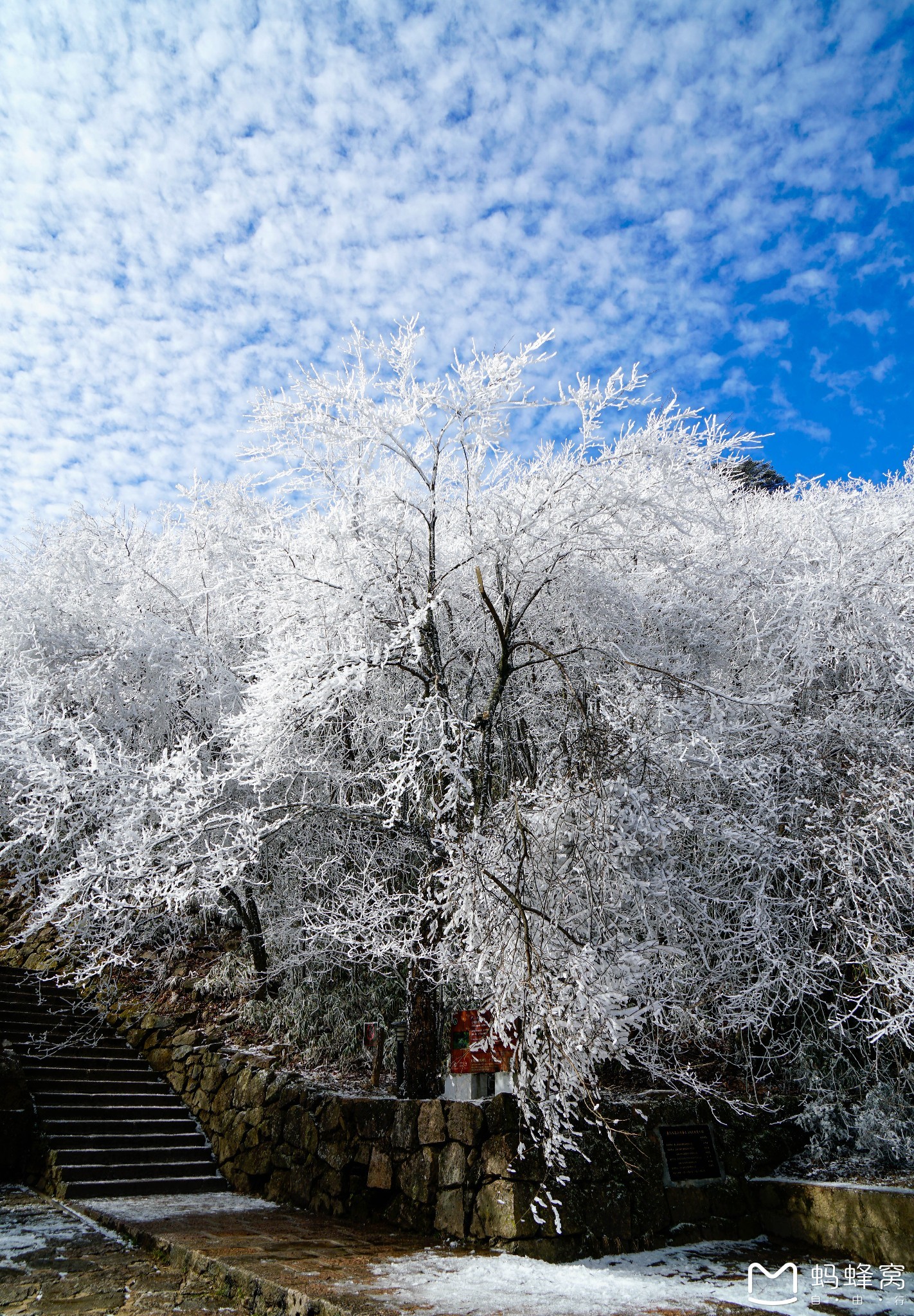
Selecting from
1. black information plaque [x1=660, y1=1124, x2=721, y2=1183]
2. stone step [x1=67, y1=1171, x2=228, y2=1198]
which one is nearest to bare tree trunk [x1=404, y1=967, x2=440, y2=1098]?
black information plaque [x1=660, y1=1124, x2=721, y2=1183]

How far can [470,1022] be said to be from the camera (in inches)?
233

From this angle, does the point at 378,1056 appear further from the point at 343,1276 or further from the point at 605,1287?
the point at 605,1287

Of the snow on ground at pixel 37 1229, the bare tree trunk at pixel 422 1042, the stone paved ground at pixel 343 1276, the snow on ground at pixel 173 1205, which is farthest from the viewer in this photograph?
the bare tree trunk at pixel 422 1042

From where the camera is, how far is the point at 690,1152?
6062mm

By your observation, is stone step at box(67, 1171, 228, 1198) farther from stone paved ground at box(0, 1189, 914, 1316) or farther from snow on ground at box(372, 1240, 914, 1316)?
snow on ground at box(372, 1240, 914, 1316)

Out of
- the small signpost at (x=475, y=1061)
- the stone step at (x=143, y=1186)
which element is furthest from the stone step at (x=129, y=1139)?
the small signpost at (x=475, y=1061)

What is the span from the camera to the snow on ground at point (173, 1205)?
232 inches

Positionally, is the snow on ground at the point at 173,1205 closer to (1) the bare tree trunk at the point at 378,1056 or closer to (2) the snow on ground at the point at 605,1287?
(1) the bare tree trunk at the point at 378,1056

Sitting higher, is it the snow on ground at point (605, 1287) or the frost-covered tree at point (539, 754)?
the frost-covered tree at point (539, 754)

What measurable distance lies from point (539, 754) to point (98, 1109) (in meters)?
5.45

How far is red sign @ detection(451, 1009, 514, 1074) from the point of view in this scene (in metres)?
5.62

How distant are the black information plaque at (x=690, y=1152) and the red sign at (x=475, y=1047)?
4.81ft

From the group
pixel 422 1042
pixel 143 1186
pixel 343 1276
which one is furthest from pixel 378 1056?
pixel 343 1276

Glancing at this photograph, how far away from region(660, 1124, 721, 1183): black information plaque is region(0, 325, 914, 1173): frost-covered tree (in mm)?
475
